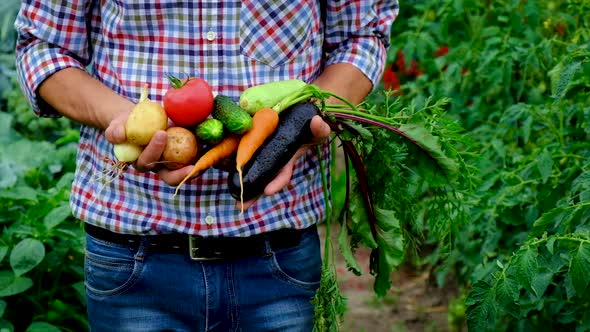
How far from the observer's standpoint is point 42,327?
299cm

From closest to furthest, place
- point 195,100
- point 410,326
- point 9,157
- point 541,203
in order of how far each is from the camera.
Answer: point 195,100, point 541,203, point 9,157, point 410,326

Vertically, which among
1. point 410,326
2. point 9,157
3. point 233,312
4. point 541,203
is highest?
point 233,312

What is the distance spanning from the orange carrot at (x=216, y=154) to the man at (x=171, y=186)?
6.5 inches

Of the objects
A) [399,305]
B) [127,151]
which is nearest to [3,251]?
[127,151]

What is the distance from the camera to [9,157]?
386 cm

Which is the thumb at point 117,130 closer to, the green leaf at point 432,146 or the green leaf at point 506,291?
the green leaf at point 432,146

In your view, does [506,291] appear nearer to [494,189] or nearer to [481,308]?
[481,308]

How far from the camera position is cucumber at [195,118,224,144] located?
5.98 ft

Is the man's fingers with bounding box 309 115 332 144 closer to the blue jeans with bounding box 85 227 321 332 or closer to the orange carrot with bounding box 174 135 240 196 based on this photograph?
the orange carrot with bounding box 174 135 240 196

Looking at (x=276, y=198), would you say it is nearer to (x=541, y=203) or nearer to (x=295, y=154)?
(x=295, y=154)

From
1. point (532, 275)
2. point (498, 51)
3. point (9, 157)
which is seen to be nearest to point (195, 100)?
point (532, 275)

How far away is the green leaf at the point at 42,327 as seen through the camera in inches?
117

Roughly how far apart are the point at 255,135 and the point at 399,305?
114 inches

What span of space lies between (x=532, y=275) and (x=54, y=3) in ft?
3.76
